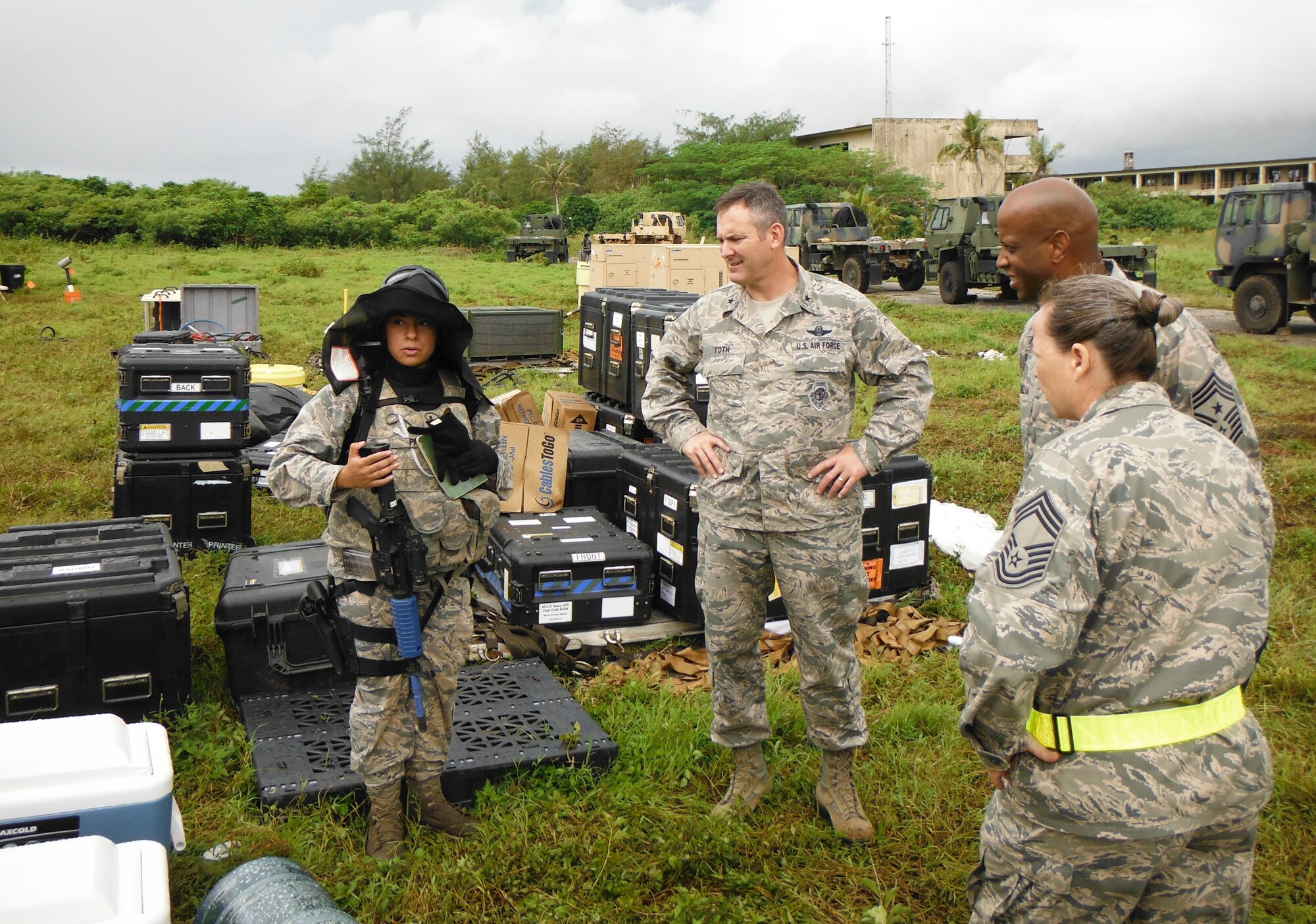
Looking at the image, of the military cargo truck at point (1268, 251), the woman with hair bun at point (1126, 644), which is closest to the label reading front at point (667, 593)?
the woman with hair bun at point (1126, 644)

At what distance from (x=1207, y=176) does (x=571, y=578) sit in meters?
67.8

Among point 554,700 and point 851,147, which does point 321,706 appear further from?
point 851,147

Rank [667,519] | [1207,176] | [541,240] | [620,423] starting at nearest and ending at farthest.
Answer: [667,519], [620,423], [541,240], [1207,176]

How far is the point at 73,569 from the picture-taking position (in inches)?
149

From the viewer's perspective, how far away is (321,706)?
393cm

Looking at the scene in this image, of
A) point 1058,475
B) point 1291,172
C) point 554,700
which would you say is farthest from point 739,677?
point 1291,172

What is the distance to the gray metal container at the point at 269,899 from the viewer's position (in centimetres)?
201

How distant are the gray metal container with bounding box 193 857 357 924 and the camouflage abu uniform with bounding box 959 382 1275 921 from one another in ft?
4.28

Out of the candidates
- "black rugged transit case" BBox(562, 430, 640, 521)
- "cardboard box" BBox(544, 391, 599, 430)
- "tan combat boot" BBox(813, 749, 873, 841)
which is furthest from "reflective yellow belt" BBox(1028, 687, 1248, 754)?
"cardboard box" BBox(544, 391, 599, 430)

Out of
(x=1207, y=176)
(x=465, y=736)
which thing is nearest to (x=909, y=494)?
(x=465, y=736)

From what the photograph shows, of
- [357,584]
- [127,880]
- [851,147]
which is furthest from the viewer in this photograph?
[851,147]

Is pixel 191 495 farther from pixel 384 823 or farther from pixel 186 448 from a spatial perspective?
pixel 384 823

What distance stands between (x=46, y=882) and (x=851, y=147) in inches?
2221

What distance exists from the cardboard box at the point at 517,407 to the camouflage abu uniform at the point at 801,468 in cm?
307
